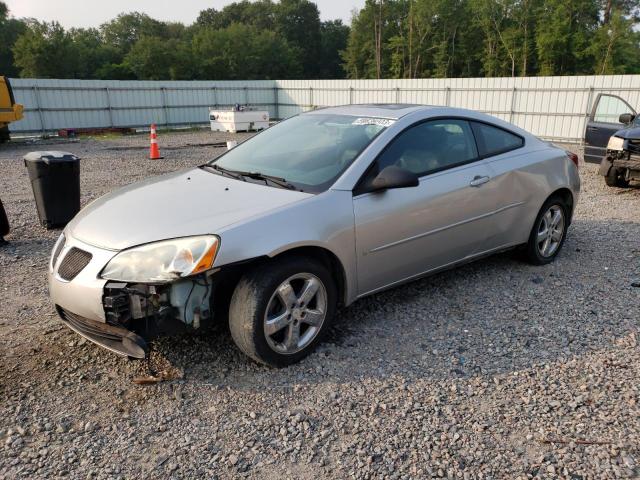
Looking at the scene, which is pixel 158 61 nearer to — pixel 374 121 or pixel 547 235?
pixel 547 235

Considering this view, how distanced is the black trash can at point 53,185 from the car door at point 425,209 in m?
4.70

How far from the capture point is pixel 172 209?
11.1ft

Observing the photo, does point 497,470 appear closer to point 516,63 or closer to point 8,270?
point 8,270

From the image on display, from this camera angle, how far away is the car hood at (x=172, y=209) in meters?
3.11

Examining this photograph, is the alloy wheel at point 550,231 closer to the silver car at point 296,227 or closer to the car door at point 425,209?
the silver car at point 296,227

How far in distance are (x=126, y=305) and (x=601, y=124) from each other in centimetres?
1055

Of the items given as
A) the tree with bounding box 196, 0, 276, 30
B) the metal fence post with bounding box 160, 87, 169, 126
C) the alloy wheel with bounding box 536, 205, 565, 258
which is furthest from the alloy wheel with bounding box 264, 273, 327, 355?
the tree with bounding box 196, 0, 276, 30

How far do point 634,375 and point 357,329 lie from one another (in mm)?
1822

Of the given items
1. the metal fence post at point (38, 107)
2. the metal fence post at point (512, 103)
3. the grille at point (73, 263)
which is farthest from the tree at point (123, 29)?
the grille at point (73, 263)

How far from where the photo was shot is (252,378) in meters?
3.27

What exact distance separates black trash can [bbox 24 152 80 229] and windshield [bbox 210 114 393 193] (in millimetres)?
3205

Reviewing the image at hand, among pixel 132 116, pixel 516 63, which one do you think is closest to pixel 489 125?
pixel 132 116

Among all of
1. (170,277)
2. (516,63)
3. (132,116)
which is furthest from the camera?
(516,63)

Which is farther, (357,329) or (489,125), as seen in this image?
(489,125)
